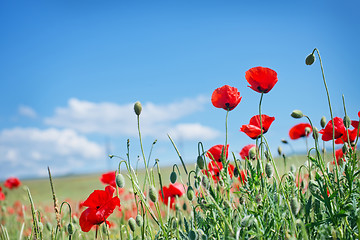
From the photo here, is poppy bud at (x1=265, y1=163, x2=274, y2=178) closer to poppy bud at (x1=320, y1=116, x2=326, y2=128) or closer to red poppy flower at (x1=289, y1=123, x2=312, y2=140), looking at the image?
poppy bud at (x1=320, y1=116, x2=326, y2=128)

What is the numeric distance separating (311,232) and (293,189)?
0.25 m

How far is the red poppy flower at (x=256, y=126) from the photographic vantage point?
163 cm

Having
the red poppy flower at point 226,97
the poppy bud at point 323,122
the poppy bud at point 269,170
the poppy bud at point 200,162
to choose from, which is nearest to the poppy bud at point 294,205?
the poppy bud at point 269,170

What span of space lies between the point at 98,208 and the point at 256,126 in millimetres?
906

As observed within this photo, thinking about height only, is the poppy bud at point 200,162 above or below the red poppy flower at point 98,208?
above

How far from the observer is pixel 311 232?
54.7 inches

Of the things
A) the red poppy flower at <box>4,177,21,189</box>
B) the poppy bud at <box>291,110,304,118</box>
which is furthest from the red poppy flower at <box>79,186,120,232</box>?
the red poppy flower at <box>4,177,21,189</box>

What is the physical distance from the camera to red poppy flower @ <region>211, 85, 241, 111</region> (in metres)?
1.70

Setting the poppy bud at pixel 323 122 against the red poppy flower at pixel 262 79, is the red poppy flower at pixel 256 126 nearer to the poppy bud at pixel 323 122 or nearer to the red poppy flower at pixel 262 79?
the red poppy flower at pixel 262 79

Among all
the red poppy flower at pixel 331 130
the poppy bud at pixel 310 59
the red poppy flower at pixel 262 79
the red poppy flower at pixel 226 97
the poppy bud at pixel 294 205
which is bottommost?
the poppy bud at pixel 294 205

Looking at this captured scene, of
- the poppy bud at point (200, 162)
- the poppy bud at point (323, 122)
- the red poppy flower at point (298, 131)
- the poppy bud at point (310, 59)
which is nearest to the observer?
the poppy bud at point (200, 162)

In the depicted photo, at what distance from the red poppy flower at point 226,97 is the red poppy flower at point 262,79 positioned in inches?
3.6

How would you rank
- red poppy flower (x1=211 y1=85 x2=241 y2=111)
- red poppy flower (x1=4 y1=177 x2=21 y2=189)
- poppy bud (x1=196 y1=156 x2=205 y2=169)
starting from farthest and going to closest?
red poppy flower (x1=4 y1=177 x2=21 y2=189), red poppy flower (x1=211 y1=85 x2=241 y2=111), poppy bud (x1=196 y1=156 x2=205 y2=169)

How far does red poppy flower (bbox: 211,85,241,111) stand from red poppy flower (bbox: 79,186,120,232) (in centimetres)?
69
